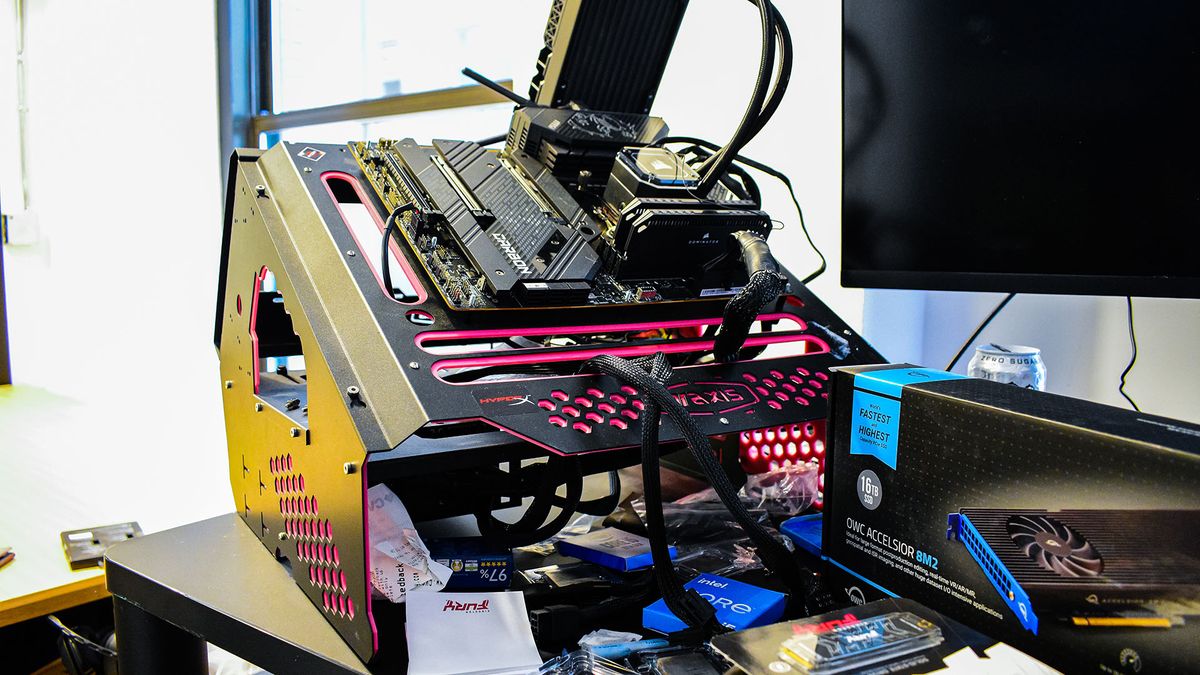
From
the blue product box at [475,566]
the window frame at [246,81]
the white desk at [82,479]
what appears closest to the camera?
the blue product box at [475,566]

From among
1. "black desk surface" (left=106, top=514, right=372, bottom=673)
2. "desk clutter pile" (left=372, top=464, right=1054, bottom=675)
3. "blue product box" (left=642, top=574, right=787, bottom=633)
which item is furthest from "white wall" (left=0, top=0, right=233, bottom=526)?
"blue product box" (left=642, top=574, right=787, bottom=633)

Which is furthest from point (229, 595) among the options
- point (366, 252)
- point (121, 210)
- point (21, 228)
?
point (21, 228)

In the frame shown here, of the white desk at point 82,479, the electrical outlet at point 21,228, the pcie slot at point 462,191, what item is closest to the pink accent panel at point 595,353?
the pcie slot at point 462,191

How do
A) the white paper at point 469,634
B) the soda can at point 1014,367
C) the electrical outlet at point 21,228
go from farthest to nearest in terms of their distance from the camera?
the electrical outlet at point 21,228 < the soda can at point 1014,367 < the white paper at point 469,634

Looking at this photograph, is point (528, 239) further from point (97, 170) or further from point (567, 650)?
point (97, 170)

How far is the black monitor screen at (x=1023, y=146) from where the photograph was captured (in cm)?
60

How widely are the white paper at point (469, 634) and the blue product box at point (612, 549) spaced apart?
10 centimetres

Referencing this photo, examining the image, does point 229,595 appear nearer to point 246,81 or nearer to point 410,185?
point 410,185

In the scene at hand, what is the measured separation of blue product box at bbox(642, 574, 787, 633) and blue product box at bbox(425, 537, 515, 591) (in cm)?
11

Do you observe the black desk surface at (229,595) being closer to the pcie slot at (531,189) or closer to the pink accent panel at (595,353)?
the pink accent panel at (595,353)

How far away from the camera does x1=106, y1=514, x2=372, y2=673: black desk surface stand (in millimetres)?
498

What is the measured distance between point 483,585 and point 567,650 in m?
0.08

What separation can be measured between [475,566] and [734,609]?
0.58 ft

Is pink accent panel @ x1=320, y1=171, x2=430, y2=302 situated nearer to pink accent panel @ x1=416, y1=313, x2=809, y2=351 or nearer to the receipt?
pink accent panel @ x1=416, y1=313, x2=809, y2=351
